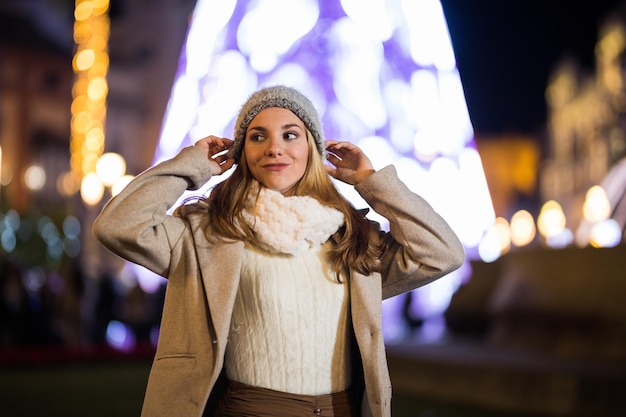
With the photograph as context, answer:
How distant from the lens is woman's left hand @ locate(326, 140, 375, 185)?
275 centimetres

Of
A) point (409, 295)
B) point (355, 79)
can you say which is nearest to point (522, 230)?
point (409, 295)

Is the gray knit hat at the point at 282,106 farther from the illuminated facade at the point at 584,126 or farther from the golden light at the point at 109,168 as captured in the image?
the illuminated facade at the point at 584,126

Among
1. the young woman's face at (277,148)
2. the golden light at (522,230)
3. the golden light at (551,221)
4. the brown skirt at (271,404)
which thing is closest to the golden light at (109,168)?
the young woman's face at (277,148)

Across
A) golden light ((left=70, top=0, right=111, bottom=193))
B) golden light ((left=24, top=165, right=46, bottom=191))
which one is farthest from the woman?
golden light ((left=24, top=165, right=46, bottom=191))

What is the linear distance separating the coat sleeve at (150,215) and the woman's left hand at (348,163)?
45 cm

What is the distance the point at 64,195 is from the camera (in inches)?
1618

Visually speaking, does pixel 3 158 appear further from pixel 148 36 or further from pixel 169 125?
pixel 169 125

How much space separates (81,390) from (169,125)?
138 inches

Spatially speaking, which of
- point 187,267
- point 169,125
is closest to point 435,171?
point 169,125

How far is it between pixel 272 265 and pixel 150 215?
0.40 meters

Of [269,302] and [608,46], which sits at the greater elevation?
[608,46]

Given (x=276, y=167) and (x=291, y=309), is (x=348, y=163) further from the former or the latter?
(x=291, y=309)

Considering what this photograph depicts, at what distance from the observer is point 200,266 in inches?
99.1

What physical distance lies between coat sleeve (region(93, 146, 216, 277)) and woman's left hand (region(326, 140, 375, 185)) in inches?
17.7
